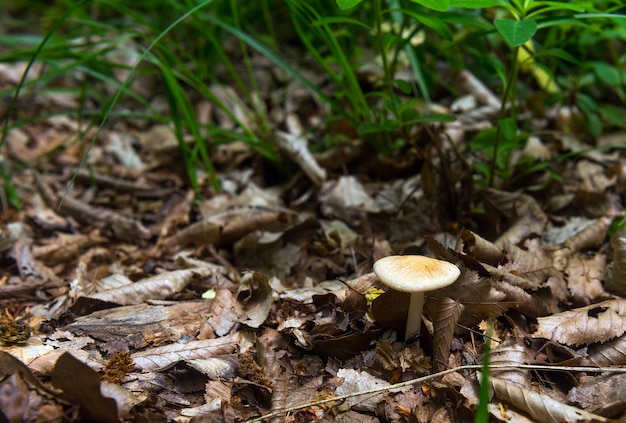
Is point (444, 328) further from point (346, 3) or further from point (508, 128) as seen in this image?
point (346, 3)

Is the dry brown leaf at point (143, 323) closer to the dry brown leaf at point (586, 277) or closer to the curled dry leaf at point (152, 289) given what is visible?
the curled dry leaf at point (152, 289)

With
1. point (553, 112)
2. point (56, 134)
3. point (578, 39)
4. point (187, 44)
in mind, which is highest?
point (578, 39)

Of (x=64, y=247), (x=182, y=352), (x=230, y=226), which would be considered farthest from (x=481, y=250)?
(x=64, y=247)

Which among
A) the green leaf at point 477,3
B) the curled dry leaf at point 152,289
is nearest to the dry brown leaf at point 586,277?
the green leaf at point 477,3

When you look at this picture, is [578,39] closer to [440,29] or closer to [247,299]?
[440,29]

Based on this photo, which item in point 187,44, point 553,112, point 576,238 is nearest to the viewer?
point 576,238

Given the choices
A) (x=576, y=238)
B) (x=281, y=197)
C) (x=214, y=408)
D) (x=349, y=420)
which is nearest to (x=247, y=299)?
(x=214, y=408)
